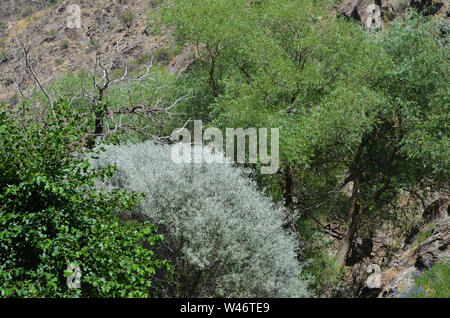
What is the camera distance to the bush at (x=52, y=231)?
22.0ft

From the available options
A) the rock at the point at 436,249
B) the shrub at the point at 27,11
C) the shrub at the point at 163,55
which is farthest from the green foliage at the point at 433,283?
the shrub at the point at 27,11

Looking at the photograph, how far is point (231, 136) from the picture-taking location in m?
14.8

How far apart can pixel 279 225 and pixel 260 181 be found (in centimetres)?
403

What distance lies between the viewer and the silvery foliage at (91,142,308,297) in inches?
387

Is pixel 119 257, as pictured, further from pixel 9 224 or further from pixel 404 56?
pixel 404 56

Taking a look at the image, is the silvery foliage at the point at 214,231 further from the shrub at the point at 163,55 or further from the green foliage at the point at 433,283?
the shrub at the point at 163,55

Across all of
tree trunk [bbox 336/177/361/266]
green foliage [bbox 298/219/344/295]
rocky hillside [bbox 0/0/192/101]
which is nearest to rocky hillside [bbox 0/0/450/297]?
rocky hillside [bbox 0/0/192/101]

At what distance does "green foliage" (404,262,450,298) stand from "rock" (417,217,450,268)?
1.37ft

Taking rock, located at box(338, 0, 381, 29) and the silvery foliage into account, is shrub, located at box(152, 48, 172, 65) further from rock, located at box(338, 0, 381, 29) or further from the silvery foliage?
the silvery foliage

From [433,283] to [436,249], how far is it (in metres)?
1.61

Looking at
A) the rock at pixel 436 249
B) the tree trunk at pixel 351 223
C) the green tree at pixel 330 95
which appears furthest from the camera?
the tree trunk at pixel 351 223

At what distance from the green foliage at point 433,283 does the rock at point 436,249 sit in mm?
418
